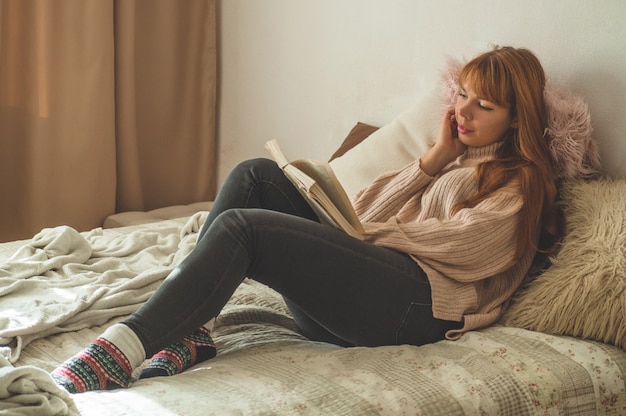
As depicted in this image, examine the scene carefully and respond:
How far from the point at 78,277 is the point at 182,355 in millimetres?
514

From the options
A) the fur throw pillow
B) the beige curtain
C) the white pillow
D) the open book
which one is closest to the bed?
the fur throw pillow

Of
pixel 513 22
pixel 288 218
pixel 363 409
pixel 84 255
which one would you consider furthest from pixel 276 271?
pixel 513 22

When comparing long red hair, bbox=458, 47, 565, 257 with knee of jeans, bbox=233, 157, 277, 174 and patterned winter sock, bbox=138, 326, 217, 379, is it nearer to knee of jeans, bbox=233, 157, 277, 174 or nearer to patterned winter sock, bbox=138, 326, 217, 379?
knee of jeans, bbox=233, 157, 277, 174

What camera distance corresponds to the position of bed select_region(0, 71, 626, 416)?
1287mm

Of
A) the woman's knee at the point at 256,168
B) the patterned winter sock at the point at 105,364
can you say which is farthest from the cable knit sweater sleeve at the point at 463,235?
the patterned winter sock at the point at 105,364

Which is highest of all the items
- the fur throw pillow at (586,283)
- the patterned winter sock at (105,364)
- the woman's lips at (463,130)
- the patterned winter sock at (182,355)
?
the woman's lips at (463,130)

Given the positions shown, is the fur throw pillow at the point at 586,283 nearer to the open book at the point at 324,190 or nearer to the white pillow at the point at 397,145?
the open book at the point at 324,190

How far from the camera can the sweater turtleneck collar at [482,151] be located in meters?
1.84

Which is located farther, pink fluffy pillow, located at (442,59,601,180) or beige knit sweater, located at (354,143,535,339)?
pink fluffy pillow, located at (442,59,601,180)

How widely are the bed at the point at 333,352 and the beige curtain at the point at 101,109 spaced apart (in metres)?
1.04

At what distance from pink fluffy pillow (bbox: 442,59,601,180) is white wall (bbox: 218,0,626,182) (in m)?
0.09

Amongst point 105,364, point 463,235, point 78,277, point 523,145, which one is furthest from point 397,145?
point 105,364

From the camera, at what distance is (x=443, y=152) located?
1.89m

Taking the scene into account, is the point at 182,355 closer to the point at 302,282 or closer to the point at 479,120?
the point at 302,282
